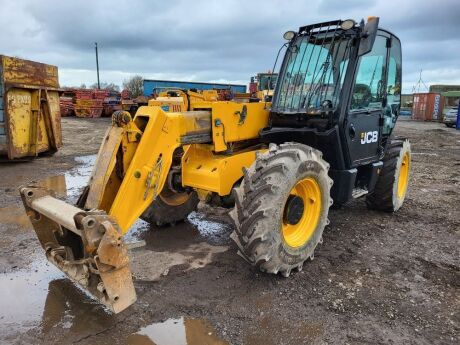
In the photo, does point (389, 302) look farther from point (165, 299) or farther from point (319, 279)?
point (165, 299)

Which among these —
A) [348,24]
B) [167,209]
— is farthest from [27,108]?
[348,24]

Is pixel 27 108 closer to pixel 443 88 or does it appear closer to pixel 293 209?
pixel 293 209

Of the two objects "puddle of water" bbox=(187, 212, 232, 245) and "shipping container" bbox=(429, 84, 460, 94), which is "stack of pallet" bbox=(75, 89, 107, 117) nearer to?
"puddle of water" bbox=(187, 212, 232, 245)

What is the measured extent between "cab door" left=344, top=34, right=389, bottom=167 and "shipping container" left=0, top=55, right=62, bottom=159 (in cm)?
827

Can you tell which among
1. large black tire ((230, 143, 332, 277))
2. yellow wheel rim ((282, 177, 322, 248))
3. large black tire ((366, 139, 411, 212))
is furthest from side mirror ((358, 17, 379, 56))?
large black tire ((366, 139, 411, 212))

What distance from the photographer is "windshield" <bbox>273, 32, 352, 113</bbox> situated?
4758 mm

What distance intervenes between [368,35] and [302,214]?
6.91 ft

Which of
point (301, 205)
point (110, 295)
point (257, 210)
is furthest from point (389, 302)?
point (110, 295)

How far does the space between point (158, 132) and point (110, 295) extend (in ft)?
4.96

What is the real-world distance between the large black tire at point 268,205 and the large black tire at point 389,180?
2.45 m

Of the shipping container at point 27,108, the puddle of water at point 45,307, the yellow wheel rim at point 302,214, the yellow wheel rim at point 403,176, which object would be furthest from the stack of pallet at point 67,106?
the yellow wheel rim at point 302,214

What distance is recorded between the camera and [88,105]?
2778 cm

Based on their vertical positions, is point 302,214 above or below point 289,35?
below

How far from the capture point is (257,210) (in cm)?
362
